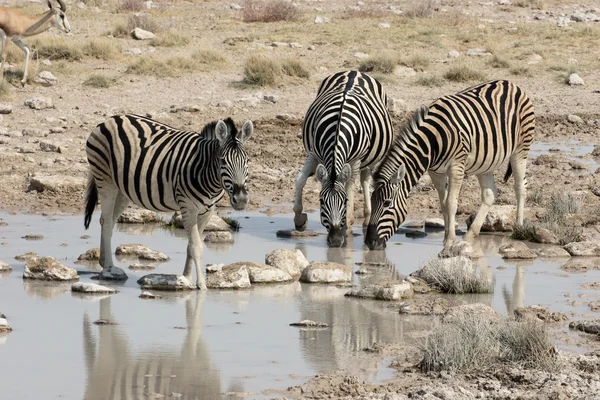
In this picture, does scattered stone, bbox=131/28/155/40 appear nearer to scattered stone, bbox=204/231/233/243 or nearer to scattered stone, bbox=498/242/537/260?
scattered stone, bbox=204/231/233/243

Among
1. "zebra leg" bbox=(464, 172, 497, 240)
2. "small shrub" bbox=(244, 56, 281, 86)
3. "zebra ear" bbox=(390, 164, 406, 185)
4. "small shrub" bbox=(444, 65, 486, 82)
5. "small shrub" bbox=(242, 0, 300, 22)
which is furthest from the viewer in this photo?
"small shrub" bbox=(242, 0, 300, 22)

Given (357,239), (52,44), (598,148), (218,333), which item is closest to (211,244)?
(357,239)

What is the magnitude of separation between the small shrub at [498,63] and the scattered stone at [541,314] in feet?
49.0

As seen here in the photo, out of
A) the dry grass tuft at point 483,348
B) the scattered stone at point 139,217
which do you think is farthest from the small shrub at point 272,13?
the dry grass tuft at point 483,348

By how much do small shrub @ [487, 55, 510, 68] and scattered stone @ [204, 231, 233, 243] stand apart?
1257 centimetres

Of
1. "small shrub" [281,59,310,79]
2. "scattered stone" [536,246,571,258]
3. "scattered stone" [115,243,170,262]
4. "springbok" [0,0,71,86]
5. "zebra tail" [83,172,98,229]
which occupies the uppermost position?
"springbok" [0,0,71,86]

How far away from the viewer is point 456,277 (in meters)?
9.59

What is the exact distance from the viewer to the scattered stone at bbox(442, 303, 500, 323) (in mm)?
8177

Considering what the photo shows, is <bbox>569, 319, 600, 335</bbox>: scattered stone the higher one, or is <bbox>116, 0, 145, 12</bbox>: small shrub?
<bbox>116, 0, 145, 12</bbox>: small shrub

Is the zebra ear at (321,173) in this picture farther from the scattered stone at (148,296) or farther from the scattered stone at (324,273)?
the scattered stone at (148,296)

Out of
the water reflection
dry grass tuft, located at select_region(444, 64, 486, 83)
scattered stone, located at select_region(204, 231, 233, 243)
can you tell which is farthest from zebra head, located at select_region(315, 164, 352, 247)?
dry grass tuft, located at select_region(444, 64, 486, 83)

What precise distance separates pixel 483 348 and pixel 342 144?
4.90 m

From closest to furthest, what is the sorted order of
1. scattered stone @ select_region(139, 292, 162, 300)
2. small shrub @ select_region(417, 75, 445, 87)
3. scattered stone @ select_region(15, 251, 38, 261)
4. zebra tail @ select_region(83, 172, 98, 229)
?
scattered stone @ select_region(139, 292, 162, 300), zebra tail @ select_region(83, 172, 98, 229), scattered stone @ select_region(15, 251, 38, 261), small shrub @ select_region(417, 75, 445, 87)

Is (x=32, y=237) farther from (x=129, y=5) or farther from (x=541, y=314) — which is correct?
(x=129, y=5)
